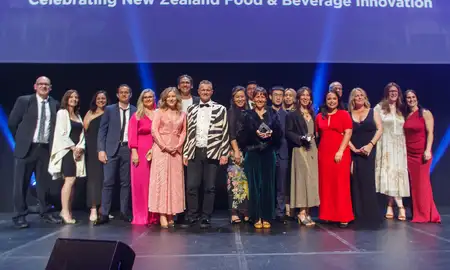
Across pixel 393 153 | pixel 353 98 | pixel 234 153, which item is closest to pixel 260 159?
pixel 234 153

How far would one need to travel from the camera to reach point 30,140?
391 centimetres

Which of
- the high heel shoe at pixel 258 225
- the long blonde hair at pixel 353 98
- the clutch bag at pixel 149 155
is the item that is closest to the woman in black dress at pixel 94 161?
the clutch bag at pixel 149 155

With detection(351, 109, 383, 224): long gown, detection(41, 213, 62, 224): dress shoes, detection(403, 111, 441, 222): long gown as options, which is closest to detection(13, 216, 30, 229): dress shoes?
detection(41, 213, 62, 224): dress shoes

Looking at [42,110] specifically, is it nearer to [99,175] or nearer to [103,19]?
[99,175]

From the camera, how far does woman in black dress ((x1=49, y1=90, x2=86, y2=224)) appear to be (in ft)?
13.2

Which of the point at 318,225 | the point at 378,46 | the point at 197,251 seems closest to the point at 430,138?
the point at 378,46

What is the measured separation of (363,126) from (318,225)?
1.12 meters

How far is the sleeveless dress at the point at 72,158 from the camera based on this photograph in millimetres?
4094

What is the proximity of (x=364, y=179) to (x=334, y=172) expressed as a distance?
396 millimetres

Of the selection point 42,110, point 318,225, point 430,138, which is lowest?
point 318,225

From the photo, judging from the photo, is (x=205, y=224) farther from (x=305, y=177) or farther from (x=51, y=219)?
(x=51, y=219)

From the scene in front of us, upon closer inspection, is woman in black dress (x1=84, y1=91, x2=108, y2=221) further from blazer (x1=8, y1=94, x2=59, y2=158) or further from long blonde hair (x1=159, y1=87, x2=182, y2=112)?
long blonde hair (x1=159, y1=87, x2=182, y2=112)

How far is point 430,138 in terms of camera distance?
4.23 meters

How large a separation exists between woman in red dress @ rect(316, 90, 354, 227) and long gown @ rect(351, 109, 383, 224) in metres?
0.20
